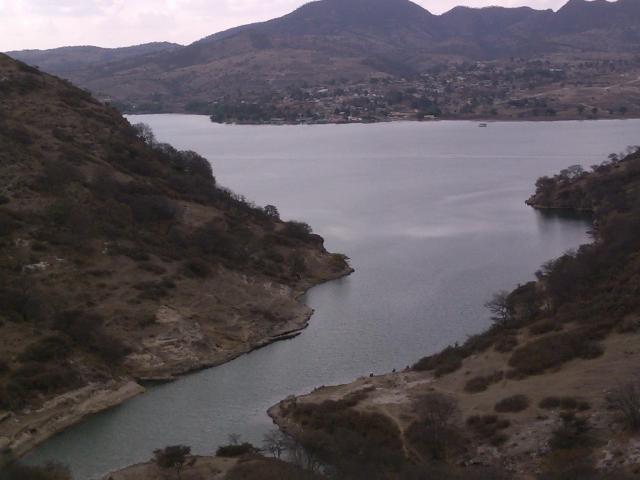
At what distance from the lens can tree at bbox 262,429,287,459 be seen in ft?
91.6

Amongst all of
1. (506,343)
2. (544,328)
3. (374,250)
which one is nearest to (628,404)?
(506,343)

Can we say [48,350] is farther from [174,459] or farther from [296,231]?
[296,231]

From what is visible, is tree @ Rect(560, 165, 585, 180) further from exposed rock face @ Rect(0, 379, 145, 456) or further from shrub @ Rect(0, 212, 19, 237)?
exposed rock face @ Rect(0, 379, 145, 456)

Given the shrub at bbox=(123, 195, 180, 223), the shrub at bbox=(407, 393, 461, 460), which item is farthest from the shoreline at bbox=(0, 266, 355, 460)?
the shrub at bbox=(123, 195, 180, 223)

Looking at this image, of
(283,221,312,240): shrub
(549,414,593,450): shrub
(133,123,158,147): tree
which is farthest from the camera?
(133,123,158,147): tree

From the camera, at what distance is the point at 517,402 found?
29.5m

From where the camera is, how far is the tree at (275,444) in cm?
2792

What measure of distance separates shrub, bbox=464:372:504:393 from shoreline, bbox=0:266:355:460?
1373 cm

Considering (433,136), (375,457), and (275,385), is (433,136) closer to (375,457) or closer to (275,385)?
(275,385)

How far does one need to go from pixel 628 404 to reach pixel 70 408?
71.6ft

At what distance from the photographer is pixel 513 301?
143 feet

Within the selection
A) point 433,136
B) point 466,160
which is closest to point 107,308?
point 466,160

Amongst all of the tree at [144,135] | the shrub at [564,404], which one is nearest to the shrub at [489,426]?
the shrub at [564,404]

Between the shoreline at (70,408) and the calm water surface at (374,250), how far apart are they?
55 centimetres
